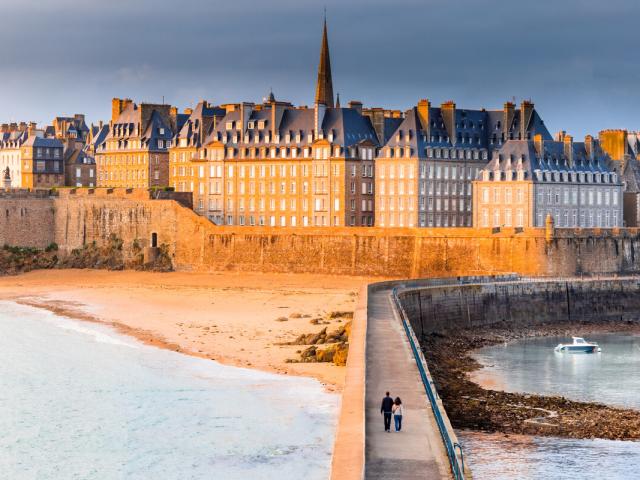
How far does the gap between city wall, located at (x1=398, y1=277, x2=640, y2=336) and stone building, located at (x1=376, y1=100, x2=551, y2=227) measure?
15522 millimetres

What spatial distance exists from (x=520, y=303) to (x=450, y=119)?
20.9 metres

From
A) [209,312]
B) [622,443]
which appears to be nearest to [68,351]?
[209,312]

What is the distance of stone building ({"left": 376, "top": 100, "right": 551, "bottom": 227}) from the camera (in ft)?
214

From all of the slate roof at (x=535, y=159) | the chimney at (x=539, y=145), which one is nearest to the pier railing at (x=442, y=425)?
the slate roof at (x=535, y=159)

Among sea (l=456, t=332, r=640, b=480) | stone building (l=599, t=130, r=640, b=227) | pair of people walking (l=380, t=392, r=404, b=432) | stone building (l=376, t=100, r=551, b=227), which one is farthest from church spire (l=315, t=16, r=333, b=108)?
pair of people walking (l=380, t=392, r=404, b=432)

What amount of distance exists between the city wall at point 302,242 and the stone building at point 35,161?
19.4 m

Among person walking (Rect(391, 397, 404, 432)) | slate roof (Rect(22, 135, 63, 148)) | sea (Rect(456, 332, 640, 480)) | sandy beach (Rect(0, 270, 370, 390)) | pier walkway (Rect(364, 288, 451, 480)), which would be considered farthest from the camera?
slate roof (Rect(22, 135, 63, 148))

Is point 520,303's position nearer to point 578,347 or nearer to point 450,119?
point 578,347

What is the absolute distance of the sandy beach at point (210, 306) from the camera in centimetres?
3516

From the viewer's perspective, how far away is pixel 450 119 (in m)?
66.3

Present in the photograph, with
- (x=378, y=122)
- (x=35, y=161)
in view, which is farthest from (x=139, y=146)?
(x=378, y=122)

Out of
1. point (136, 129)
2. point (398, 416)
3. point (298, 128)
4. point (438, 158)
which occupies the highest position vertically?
point (136, 129)

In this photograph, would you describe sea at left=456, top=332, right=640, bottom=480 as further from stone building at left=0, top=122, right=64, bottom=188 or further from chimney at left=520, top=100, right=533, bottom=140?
stone building at left=0, top=122, right=64, bottom=188

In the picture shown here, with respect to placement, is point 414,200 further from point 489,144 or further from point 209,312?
point 209,312
